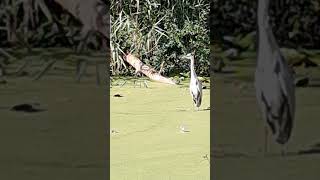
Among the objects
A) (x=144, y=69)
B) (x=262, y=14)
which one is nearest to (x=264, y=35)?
(x=262, y=14)

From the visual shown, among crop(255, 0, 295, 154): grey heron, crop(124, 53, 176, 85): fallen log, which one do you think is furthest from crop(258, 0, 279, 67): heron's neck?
crop(124, 53, 176, 85): fallen log

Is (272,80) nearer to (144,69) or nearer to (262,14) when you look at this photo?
(262,14)

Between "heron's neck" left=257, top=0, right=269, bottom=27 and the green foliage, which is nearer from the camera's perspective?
"heron's neck" left=257, top=0, right=269, bottom=27

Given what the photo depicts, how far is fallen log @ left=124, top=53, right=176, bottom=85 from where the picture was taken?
13.0 feet

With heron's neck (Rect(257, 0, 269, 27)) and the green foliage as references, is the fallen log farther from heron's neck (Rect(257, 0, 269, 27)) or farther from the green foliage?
heron's neck (Rect(257, 0, 269, 27))

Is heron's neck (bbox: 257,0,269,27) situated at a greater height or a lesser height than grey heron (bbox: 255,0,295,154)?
greater

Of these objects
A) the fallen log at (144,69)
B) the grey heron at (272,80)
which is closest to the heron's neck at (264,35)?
the grey heron at (272,80)

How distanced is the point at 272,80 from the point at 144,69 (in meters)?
2.03

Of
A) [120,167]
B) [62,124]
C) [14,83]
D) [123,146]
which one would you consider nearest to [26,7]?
[14,83]

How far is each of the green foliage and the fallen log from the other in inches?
1.3

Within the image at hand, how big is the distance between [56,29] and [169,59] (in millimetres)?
748

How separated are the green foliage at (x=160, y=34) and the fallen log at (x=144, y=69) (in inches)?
1.3

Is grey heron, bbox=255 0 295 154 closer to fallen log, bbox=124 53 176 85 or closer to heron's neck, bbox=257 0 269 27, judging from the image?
heron's neck, bbox=257 0 269 27

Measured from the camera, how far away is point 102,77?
11.8 feet
